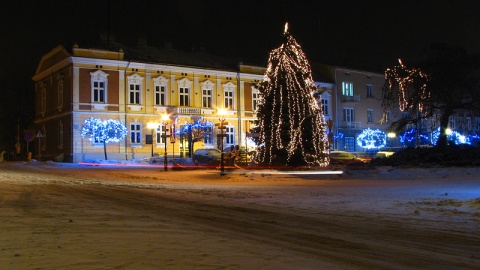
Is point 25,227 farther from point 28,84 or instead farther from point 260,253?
point 28,84

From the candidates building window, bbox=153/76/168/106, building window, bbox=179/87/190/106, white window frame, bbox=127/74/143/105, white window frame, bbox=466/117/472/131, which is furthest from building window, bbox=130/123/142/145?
white window frame, bbox=466/117/472/131

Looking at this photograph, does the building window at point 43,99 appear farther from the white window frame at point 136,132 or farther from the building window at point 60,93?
the white window frame at point 136,132

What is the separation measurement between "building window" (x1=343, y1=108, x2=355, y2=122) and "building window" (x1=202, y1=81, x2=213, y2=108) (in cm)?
2006

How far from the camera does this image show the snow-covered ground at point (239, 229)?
26.2ft

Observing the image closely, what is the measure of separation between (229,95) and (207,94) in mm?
2910

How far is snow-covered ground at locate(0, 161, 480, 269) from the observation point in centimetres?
798

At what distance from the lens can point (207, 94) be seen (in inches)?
2301

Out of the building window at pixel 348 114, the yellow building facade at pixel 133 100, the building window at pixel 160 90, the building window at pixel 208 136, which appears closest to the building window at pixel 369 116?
the building window at pixel 348 114

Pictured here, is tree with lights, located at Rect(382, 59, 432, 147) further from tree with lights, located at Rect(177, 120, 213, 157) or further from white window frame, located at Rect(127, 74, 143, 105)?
white window frame, located at Rect(127, 74, 143, 105)

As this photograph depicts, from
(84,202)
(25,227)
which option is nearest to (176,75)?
(84,202)

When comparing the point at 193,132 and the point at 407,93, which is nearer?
the point at 407,93

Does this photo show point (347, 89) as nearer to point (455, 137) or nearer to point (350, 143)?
point (350, 143)

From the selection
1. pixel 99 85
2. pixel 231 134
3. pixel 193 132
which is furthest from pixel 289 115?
pixel 231 134

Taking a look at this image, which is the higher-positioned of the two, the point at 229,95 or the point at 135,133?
the point at 229,95
